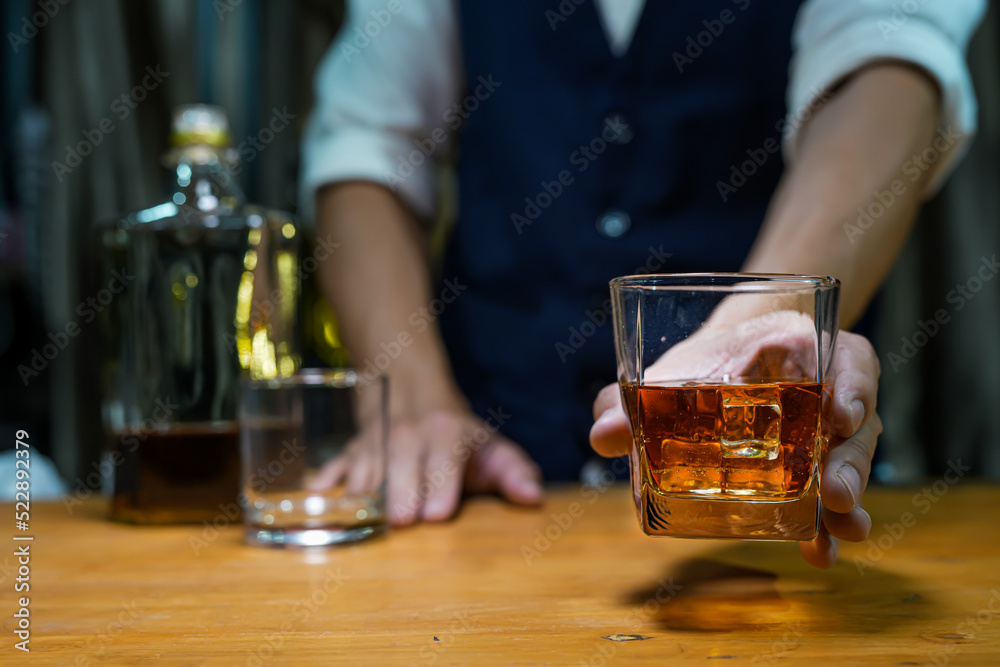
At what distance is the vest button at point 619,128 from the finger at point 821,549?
72cm

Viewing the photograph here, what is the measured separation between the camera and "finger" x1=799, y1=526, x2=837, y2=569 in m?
0.52

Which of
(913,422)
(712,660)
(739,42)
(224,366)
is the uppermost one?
(739,42)

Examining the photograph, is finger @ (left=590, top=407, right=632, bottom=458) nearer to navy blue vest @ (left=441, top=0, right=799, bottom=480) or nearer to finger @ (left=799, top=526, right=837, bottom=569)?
finger @ (left=799, top=526, right=837, bottom=569)

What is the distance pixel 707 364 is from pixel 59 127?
1781 mm

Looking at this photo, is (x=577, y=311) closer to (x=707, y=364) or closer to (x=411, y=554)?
(x=411, y=554)

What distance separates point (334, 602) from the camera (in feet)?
1.78

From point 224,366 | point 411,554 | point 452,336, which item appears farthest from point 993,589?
point 452,336

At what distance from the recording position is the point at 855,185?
872 millimetres

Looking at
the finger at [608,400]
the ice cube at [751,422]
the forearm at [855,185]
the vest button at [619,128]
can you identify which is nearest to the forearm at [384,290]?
the vest button at [619,128]

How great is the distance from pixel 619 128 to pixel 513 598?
755 millimetres

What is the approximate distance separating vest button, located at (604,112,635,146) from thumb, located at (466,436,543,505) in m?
0.43

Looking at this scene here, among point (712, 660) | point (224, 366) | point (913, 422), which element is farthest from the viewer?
point (913, 422)

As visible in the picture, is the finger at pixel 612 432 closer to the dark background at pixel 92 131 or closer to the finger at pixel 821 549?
the finger at pixel 821 549

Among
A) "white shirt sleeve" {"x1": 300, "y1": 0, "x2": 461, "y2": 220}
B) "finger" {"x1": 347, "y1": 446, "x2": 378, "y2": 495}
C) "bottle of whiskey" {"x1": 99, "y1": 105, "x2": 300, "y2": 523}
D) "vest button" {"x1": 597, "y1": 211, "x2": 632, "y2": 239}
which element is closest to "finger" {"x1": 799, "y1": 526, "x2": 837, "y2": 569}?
"finger" {"x1": 347, "y1": 446, "x2": 378, "y2": 495}
